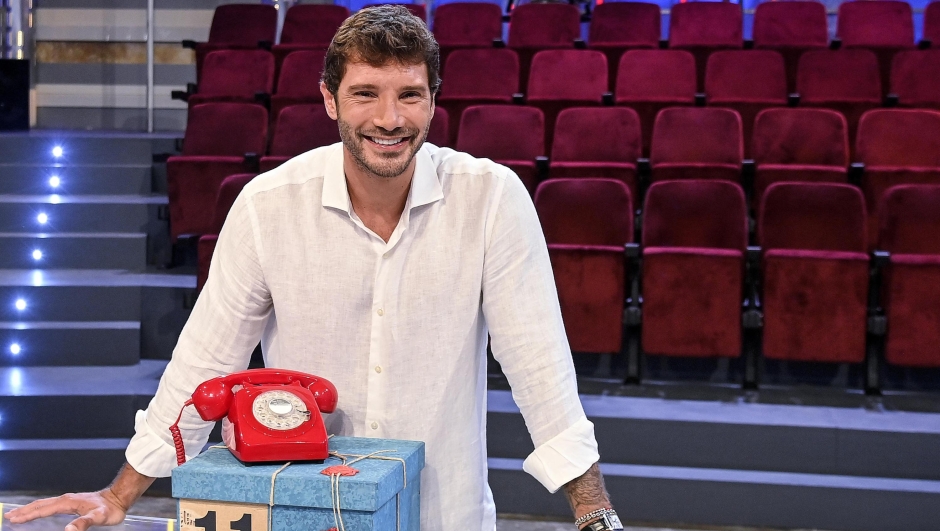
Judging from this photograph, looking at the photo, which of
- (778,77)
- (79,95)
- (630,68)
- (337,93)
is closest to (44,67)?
(79,95)

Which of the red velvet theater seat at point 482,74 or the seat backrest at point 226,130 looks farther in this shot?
the red velvet theater seat at point 482,74

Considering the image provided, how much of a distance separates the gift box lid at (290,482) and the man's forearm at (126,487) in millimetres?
292

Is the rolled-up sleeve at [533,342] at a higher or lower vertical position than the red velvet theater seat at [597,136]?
lower

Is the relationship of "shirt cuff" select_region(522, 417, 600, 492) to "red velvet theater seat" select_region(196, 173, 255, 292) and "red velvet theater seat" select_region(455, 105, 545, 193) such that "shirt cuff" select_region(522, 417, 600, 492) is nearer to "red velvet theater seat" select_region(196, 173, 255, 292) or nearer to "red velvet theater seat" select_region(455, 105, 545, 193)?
"red velvet theater seat" select_region(196, 173, 255, 292)

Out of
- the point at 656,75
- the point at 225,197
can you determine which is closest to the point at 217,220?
the point at 225,197

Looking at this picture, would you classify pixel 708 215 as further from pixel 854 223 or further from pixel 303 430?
pixel 303 430

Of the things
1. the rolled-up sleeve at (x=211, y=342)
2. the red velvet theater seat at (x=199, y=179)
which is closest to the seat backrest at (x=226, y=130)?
the red velvet theater seat at (x=199, y=179)

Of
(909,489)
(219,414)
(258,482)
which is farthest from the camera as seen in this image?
(909,489)

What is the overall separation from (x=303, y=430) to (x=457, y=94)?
3819 mm

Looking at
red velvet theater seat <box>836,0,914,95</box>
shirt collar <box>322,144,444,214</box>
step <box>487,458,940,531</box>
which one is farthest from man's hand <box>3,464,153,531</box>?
red velvet theater seat <box>836,0,914,95</box>

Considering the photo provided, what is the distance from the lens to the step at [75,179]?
14.1 ft

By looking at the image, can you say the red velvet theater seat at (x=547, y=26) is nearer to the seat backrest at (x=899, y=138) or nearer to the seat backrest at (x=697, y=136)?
the seat backrest at (x=697, y=136)

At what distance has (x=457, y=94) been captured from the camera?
4.60m

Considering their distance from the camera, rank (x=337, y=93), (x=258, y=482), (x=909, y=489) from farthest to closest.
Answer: (x=909, y=489), (x=337, y=93), (x=258, y=482)
